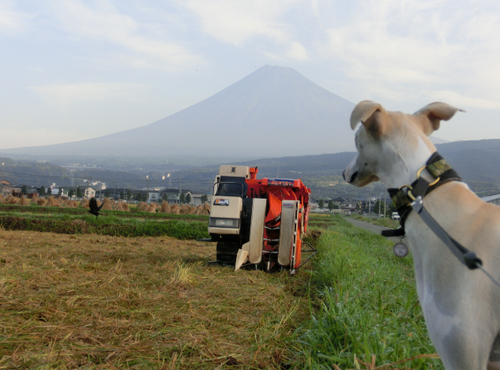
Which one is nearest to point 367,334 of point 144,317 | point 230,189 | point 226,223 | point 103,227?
point 144,317

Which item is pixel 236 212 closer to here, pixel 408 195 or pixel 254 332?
pixel 254 332

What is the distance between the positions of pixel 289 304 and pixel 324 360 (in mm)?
2504

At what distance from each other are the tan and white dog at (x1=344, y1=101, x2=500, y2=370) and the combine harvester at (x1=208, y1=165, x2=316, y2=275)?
21.1ft

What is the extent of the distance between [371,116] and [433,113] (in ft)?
1.22

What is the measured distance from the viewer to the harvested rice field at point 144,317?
361 centimetres

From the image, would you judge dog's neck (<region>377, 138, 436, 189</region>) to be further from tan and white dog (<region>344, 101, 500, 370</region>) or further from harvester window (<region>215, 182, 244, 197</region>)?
harvester window (<region>215, 182, 244, 197</region>)

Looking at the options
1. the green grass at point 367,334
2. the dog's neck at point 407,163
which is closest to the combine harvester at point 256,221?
the green grass at point 367,334

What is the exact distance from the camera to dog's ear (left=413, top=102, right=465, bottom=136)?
1946 millimetres

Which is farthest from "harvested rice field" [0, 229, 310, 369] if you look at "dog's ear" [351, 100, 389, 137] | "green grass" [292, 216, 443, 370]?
"dog's ear" [351, 100, 389, 137]

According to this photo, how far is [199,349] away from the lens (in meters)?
3.80

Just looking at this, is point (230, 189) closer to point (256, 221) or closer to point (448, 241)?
point (256, 221)

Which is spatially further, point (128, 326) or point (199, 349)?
point (128, 326)

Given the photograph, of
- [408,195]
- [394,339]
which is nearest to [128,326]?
[394,339]

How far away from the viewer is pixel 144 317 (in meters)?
4.91
